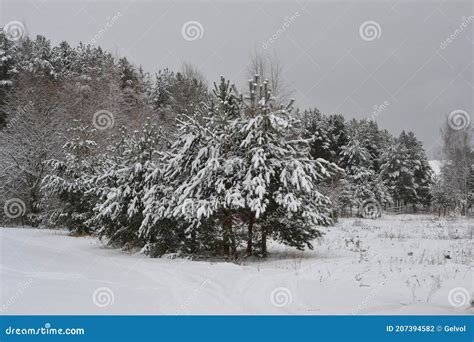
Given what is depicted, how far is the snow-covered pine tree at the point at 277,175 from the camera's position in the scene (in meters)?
11.1

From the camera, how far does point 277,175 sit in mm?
11883

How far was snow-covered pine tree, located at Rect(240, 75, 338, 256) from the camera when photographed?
11102mm

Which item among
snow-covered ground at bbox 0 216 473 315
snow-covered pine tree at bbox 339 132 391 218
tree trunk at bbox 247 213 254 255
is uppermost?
snow-covered pine tree at bbox 339 132 391 218

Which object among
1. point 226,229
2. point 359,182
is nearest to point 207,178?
point 226,229

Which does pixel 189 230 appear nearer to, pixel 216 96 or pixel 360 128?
pixel 216 96

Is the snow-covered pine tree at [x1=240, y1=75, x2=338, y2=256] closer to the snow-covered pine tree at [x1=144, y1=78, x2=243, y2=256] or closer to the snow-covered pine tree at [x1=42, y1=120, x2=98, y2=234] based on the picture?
the snow-covered pine tree at [x1=144, y1=78, x2=243, y2=256]

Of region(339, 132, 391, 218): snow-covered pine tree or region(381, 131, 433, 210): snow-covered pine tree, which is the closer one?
region(339, 132, 391, 218): snow-covered pine tree

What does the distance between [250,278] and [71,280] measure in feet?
11.3

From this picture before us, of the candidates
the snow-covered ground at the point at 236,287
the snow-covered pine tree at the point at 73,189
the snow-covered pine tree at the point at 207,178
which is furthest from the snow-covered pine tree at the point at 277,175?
the snow-covered pine tree at the point at 73,189

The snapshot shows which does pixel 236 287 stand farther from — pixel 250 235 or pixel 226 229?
pixel 250 235

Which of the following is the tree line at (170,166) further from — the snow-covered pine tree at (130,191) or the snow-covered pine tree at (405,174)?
the snow-covered pine tree at (405,174)

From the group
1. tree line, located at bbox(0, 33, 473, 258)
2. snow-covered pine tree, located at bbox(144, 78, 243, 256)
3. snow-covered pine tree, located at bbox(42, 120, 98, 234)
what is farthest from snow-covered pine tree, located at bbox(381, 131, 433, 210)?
snow-covered pine tree, located at bbox(144, 78, 243, 256)

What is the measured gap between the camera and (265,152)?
38.6 ft
